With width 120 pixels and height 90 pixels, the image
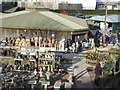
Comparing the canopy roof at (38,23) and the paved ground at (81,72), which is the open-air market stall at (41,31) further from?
the paved ground at (81,72)

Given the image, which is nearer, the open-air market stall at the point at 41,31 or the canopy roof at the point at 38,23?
the open-air market stall at the point at 41,31

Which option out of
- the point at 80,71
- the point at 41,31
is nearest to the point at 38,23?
the point at 41,31

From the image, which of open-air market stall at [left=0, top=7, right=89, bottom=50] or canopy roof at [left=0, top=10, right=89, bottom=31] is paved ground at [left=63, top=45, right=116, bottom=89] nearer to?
open-air market stall at [left=0, top=7, right=89, bottom=50]

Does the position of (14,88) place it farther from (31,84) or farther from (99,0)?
(99,0)

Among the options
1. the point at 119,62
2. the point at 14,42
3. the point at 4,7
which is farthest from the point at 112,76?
the point at 4,7

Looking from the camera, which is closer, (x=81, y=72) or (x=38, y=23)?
(x=81, y=72)

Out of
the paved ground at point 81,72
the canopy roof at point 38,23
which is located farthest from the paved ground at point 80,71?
the canopy roof at point 38,23

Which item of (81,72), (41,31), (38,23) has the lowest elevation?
(81,72)

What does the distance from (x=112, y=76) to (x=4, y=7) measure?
47.7 m

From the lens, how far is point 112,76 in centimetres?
1452

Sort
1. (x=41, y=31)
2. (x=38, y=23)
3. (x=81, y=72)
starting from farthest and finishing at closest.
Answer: (x=38, y=23)
(x=41, y=31)
(x=81, y=72)

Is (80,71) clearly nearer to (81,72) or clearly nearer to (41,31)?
(81,72)

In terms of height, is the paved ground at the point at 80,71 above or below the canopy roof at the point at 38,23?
below

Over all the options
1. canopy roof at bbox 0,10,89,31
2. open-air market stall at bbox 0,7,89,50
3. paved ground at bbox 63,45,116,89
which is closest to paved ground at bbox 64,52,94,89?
paved ground at bbox 63,45,116,89
